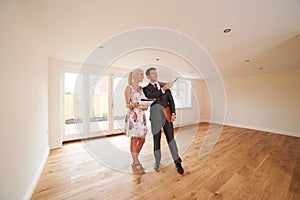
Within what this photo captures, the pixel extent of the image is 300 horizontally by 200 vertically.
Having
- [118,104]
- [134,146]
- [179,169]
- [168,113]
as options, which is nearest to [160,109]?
[168,113]

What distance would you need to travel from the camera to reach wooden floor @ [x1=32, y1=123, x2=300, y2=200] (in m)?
1.35

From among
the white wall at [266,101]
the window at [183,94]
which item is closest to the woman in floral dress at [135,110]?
the window at [183,94]

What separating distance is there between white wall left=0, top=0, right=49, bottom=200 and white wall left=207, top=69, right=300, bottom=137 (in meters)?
5.78

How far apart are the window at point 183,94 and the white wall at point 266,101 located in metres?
1.54

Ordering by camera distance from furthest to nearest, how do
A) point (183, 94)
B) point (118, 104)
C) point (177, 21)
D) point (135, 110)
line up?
1. point (183, 94)
2. point (118, 104)
3. point (135, 110)
4. point (177, 21)

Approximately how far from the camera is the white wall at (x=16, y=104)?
0.88 meters

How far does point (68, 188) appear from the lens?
143 centimetres

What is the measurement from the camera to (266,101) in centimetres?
411

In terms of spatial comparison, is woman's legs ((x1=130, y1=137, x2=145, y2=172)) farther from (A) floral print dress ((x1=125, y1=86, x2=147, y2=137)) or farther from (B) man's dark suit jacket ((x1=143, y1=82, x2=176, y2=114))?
(B) man's dark suit jacket ((x1=143, y1=82, x2=176, y2=114))

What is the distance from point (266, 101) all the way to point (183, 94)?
2654mm

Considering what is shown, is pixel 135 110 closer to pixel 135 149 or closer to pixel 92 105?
pixel 135 149

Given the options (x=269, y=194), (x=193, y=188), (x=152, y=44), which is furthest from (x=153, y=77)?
(x=269, y=194)

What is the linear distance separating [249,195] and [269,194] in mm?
231

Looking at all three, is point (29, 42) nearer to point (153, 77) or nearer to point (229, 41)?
point (153, 77)
